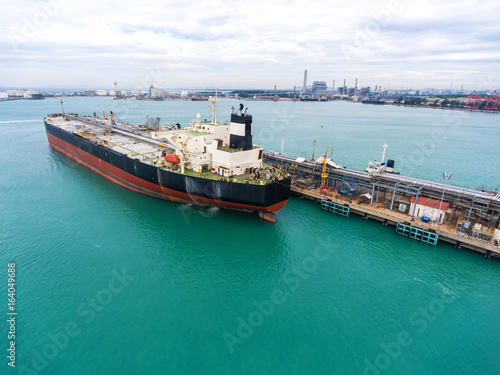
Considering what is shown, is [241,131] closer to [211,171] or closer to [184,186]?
[211,171]

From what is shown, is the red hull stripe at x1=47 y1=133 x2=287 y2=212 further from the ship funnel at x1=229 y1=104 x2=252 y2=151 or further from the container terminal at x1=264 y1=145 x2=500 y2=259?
the container terminal at x1=264 y1=145 x2=500 y2=259

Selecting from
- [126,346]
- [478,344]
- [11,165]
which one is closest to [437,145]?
[478,344]

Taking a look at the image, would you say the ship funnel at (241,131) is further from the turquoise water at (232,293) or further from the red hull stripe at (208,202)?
the turquoise water at (232,293)

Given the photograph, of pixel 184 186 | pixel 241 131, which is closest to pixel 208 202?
pixel 184 186

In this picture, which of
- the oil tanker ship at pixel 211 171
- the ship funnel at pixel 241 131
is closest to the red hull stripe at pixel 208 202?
the oil tanker ship at pixel 211 171

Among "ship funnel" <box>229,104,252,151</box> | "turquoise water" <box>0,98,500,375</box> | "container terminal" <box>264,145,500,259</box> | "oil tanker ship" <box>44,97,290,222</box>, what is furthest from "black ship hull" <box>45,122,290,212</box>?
"container terminal" <box>264,145,500,259</box>

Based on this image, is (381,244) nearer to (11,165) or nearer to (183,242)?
(183,242)
